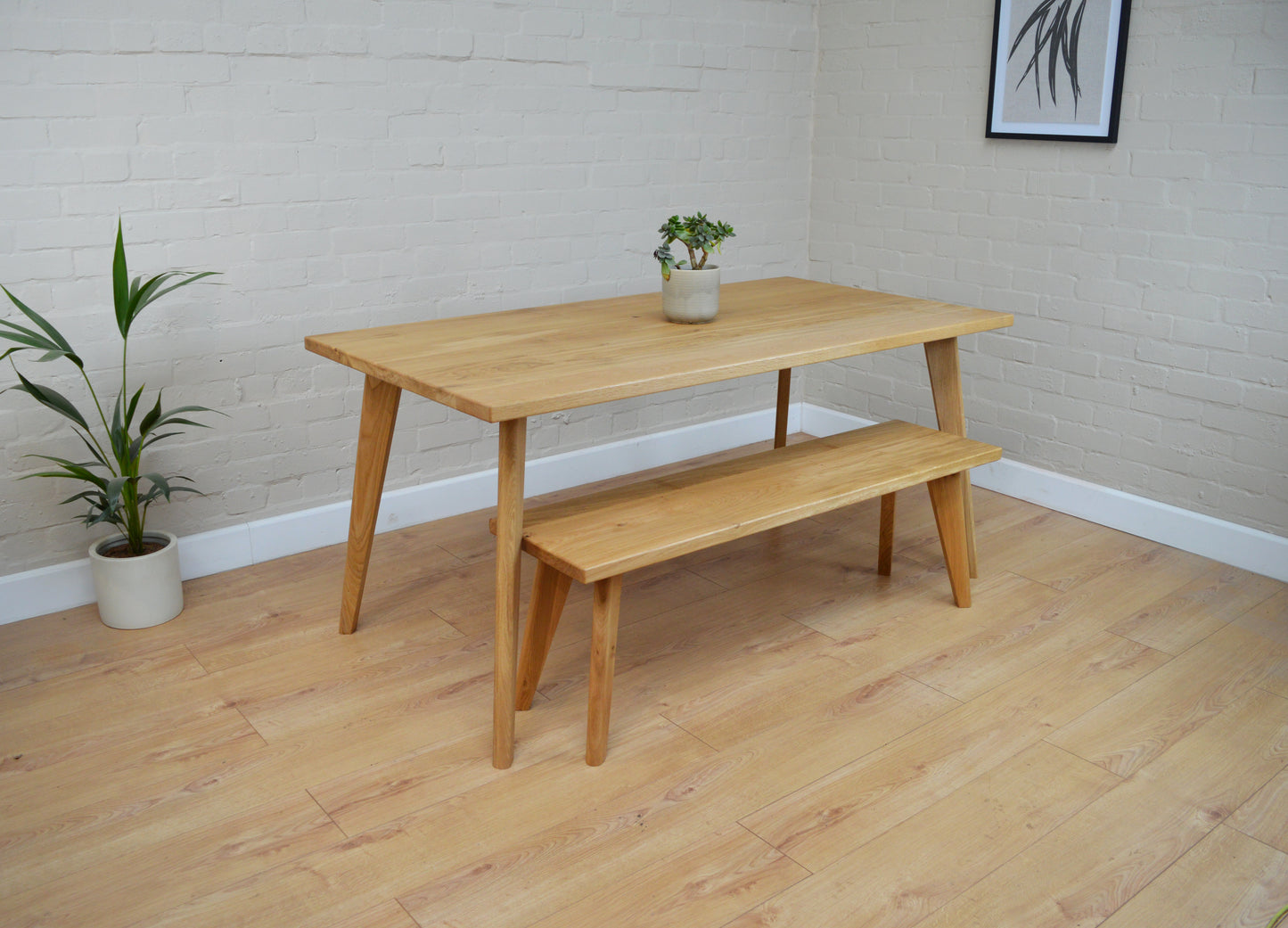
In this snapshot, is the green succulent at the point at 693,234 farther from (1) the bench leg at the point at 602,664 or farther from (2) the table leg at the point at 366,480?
(1) the bench leg at the point at 602,664

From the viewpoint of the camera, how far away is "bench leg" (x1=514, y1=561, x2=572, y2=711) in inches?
89.9

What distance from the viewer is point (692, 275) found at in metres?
2.59

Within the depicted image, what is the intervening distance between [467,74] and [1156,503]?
99.7 inches

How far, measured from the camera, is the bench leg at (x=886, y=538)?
9.81 feet

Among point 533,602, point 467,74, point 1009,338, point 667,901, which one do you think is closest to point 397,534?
point 533,602

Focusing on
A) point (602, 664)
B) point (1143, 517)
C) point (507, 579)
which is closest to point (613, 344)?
point (507, 579)

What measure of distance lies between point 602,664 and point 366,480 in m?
0.80

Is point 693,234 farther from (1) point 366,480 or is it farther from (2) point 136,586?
(2) point 136,586

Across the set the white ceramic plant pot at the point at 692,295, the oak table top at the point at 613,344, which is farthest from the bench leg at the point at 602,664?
the white ceramic plant pot at the point at 692,295

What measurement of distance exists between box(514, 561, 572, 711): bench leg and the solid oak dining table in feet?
0.18

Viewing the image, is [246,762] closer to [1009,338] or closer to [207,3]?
[207,3]

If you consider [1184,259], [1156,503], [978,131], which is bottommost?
[1156,503]

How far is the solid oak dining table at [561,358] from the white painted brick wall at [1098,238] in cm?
76

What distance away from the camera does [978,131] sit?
3658mm
